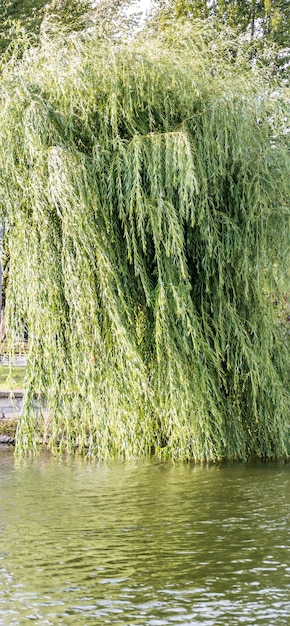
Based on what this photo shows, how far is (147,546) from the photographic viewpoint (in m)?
7.12

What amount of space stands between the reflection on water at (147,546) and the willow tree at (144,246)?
0.50 metres

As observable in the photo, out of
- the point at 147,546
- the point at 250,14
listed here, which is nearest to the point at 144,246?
the point at 147,546

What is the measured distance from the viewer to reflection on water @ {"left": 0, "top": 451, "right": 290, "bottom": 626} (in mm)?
5715

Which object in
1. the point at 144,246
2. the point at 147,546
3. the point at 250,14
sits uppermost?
the point at 250,14

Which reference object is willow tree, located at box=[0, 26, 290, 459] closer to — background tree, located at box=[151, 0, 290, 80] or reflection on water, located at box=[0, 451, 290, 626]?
reflection on water, located at box=[0, 451, 290, 626]

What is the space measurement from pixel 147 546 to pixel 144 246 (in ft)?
10.5

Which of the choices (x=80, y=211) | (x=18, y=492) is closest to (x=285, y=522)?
(x=18, y=492)

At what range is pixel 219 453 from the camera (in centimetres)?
1020

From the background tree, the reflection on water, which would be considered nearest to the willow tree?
the reflection on water

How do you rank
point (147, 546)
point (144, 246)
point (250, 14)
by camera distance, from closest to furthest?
1. point (147, 546)
2. point (144, 246)
3. point (250, 14)

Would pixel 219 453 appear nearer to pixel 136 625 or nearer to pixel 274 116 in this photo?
pixel 274 116

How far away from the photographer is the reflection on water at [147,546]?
571 centimetres

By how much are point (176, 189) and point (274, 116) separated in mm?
1581

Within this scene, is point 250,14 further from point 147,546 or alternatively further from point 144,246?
point 147,546
